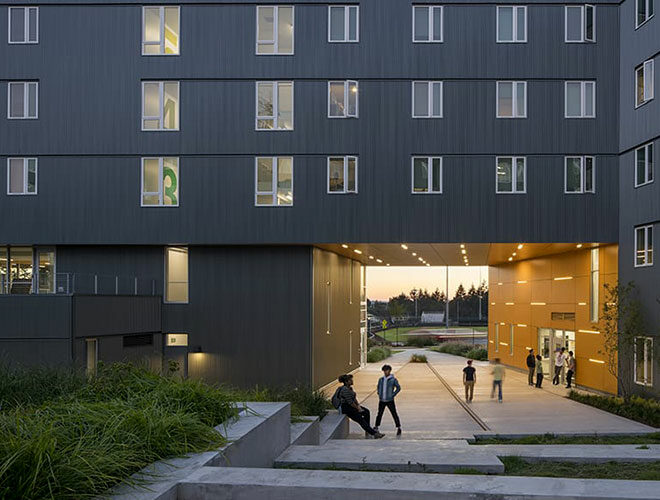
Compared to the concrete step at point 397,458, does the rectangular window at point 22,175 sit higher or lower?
higher

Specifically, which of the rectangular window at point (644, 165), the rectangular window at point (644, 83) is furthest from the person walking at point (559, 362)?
the rectangular window at point (644, 83)

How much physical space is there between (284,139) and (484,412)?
38.2 feet

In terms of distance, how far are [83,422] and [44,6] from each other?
23.5 m

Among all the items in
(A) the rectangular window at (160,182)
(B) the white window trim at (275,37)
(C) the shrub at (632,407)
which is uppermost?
(B) the white window trim at (275,37)

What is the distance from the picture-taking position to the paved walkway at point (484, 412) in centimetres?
1869

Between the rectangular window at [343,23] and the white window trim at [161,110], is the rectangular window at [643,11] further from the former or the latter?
the white window trim at [161,110]

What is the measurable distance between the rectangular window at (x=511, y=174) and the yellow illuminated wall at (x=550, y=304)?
4.17 meters

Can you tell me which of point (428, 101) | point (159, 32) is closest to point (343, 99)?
point (428, 101)

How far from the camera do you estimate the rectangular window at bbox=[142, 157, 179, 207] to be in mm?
26484

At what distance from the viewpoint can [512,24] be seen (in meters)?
26.3

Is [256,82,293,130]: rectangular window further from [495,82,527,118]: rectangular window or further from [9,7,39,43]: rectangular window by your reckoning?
[9,7,39,43]: rectangular window

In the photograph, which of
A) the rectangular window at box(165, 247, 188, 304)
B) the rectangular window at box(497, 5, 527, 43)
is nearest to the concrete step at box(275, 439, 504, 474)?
the rectangular window at box(165, 247, 188, 304)

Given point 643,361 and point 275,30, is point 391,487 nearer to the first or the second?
point 643,361

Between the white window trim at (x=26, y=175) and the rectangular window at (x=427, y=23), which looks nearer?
the rectangular window at (x=427, y=23)
